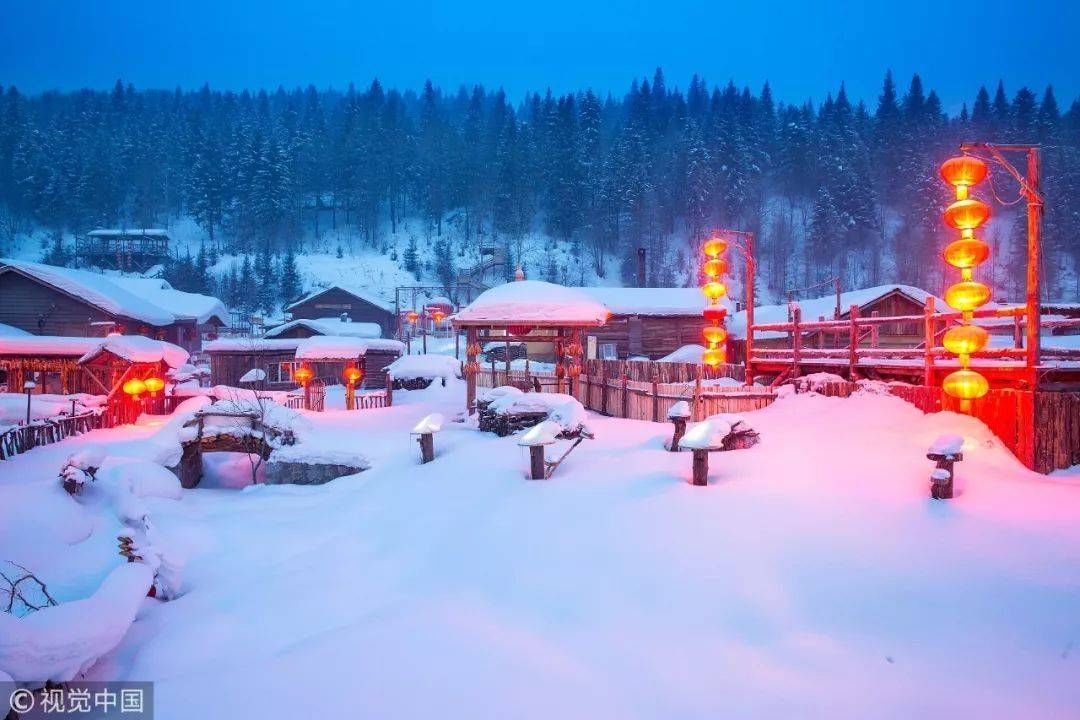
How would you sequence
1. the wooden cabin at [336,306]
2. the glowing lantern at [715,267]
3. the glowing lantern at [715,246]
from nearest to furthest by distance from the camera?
the glowing lantern at [715,246] < the glowing lantern at [715,267] < the wooden cabin at [336,306]

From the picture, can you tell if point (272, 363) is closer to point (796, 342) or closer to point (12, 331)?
point (12, 331)

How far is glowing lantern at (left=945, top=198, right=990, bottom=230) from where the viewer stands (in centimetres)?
829

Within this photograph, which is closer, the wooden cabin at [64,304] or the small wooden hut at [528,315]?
the small wooden hut at [528,315]

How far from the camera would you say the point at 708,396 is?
527 inches

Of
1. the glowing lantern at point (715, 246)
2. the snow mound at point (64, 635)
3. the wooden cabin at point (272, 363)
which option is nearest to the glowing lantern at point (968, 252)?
the glowing lantern at point (715, 246)

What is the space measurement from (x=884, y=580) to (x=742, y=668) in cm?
199

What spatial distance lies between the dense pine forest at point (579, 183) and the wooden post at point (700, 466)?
56804 mm

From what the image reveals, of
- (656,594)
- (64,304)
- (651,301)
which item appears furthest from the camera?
(651,301)

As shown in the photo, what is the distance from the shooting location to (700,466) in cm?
823

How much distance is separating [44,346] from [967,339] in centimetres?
3225

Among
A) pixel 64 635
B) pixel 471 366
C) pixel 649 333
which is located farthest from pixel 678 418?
pixel 649 333

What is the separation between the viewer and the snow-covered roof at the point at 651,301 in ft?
114

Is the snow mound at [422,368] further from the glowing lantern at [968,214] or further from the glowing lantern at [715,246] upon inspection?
the glowing lantern at [968,214]

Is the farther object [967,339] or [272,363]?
Answer: [272,363]
